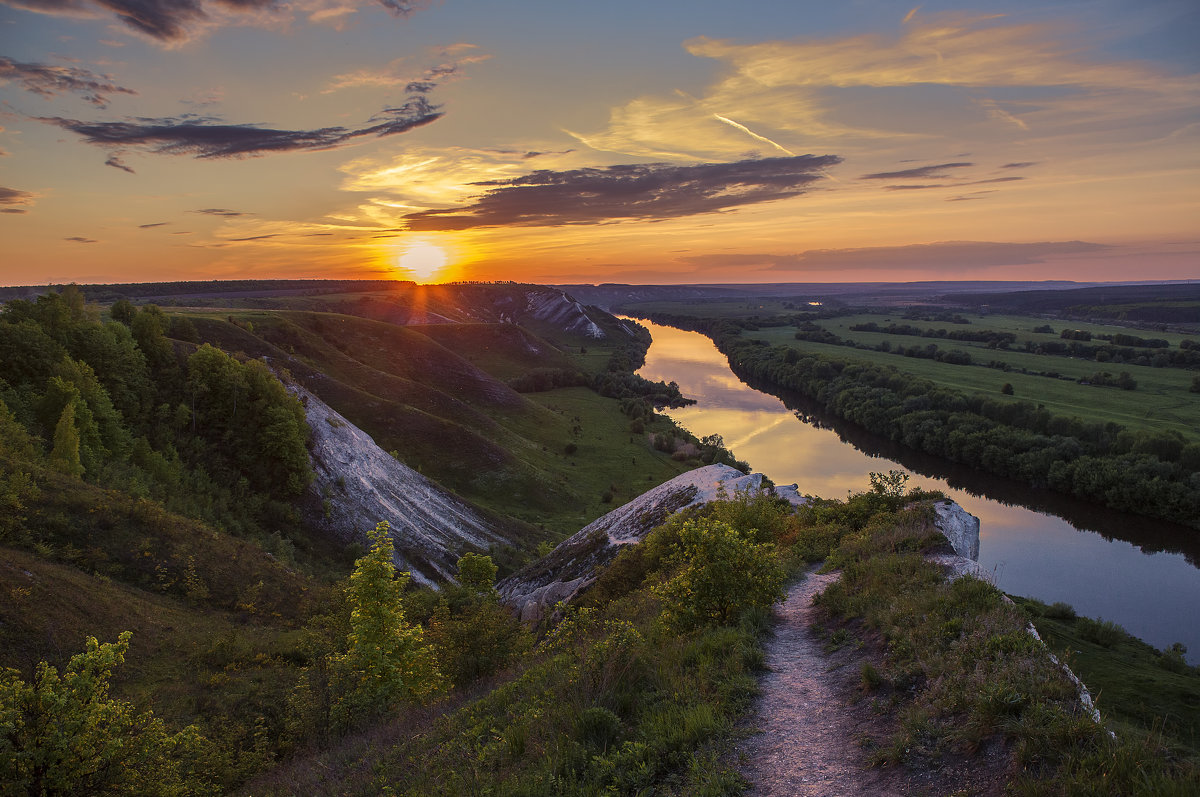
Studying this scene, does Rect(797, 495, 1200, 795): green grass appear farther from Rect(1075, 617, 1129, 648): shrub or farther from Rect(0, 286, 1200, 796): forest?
Rect(1075, 617, 1129, 648): shrub

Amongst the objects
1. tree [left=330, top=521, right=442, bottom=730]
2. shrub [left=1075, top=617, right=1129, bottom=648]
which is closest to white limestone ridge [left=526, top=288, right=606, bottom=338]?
shrub [left=1075, top=617, right=1129, bottom=648]

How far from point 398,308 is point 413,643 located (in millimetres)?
140557

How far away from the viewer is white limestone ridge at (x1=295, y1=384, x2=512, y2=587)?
110 ft

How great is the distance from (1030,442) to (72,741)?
230 ft

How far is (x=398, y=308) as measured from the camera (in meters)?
145

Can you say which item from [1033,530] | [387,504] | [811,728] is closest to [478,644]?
[811,728]

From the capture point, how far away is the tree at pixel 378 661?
13930 millimetres

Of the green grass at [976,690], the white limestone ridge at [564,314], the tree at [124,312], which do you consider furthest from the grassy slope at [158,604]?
the white limestone ridge at [564,314]

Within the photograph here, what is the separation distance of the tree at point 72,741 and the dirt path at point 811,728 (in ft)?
32.0

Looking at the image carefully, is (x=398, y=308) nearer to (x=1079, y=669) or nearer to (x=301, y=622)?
(x=301, y=622)

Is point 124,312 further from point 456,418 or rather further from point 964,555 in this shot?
point 964,555

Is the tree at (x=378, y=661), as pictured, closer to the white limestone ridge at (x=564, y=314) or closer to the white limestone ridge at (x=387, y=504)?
the white limestone ridge at (x=387, y=504)

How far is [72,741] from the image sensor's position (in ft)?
28.5

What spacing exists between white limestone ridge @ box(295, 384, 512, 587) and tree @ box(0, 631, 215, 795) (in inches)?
871
